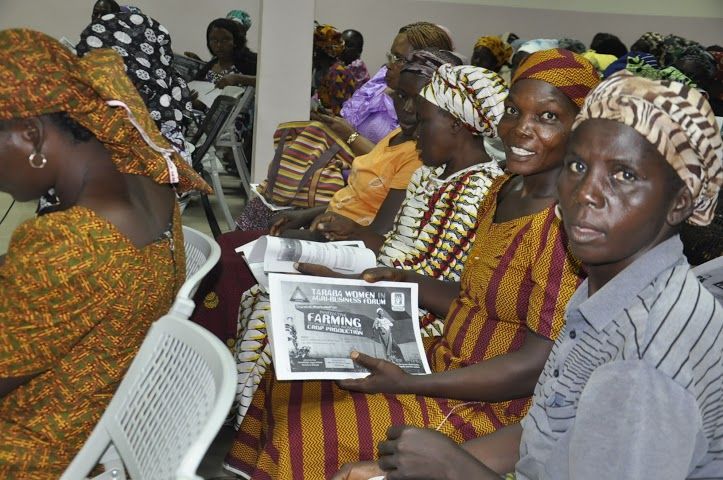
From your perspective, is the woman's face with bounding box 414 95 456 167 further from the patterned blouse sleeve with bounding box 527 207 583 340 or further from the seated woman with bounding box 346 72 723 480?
the seated woman with bounding box 346 72 723 480

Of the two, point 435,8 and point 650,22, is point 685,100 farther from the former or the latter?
point 650,22

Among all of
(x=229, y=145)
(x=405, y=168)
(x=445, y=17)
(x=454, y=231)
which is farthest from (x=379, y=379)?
(x=445, y=17)

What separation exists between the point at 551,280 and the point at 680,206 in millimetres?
619

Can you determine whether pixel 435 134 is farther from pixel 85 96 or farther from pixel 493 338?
pixel 85 96

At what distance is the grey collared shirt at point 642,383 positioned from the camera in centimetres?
104

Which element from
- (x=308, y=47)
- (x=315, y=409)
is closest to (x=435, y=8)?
(x=308, y=47)

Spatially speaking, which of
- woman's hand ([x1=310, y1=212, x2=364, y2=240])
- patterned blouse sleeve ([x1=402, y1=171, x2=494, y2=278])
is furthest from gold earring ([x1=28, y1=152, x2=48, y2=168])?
woman's hand ([x1=310, y1=212, x2=364, y2=240])

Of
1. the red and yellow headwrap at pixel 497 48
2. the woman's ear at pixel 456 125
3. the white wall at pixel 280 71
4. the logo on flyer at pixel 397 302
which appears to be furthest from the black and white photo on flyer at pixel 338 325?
the red and yellow headwrap at pixel 497 48

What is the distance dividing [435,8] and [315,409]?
9.52 meters

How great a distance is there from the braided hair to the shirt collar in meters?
2.96

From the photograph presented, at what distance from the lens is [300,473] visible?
1.86 m

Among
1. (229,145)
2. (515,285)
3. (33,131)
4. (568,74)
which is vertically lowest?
(229,145)

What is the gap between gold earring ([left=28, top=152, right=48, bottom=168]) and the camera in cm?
153

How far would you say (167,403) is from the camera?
4.24 feet
